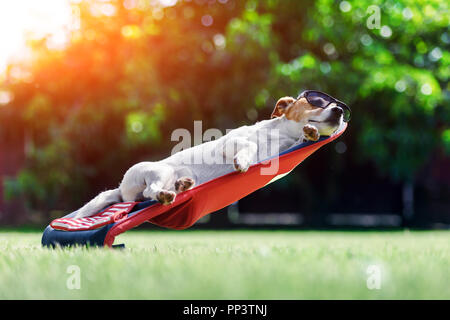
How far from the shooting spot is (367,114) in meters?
10.7

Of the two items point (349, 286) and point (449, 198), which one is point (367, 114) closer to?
point (449, 198)

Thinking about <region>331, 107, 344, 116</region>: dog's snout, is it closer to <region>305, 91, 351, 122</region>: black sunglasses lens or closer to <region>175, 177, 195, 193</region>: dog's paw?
<region>305, 91, 351, 122</region>: black sunglasses lens

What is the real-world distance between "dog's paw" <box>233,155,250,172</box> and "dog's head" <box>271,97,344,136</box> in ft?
2.02

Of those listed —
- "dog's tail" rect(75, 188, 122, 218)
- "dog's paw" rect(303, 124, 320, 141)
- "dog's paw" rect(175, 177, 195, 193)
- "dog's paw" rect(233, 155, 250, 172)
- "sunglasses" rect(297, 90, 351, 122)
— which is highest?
"sunglasses" rect(297, 90, 351, 122)

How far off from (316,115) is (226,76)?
6748 mm

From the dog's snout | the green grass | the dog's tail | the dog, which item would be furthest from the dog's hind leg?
the dog's snout

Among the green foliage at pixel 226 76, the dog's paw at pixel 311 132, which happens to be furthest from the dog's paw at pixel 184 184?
the green foliage at pixel 226 76

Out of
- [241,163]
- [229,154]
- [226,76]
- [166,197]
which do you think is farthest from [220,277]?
[226,76]

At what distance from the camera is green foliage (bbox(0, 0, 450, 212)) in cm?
980

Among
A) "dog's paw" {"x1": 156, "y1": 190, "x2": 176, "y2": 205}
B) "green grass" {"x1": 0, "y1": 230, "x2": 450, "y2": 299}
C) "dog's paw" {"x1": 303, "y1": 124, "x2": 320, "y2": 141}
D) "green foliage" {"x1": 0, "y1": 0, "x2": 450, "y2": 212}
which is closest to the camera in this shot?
"green grass" {"x1": 0, "y1": 230, "x2": 450, "y2": 299}

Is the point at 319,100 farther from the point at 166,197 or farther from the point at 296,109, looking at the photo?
the point at 166,197

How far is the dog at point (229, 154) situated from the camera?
3.59 meters
